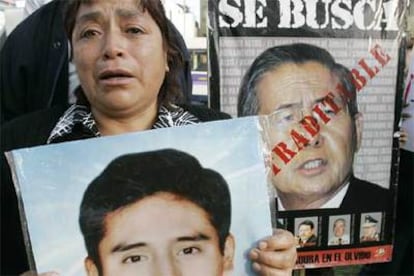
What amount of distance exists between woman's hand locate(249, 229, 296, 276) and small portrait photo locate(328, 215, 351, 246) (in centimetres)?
71

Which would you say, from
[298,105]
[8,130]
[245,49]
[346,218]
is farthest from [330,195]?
[8,130]

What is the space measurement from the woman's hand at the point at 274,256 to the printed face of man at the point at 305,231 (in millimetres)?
649

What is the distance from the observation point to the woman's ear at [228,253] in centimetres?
93

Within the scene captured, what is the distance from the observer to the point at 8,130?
104 centimetres

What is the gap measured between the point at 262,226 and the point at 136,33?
1.48 feet

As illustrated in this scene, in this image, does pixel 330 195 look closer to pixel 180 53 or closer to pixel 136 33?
pixel 180 53

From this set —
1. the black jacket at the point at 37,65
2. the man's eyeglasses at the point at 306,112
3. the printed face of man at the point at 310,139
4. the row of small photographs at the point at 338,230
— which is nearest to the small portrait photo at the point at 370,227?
the row of small photographs at the point at 338,230

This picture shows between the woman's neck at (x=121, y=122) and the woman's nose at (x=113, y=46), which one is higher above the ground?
the woman's nose at (x=113, y=46)

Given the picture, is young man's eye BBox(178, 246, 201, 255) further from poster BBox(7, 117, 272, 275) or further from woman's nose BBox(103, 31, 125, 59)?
woman's nose BBox(103, 31, 125, 59)

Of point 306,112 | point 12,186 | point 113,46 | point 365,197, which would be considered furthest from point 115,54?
point 365,197

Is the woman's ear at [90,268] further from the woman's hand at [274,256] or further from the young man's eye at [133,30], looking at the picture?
the young man's eye at [133,30]

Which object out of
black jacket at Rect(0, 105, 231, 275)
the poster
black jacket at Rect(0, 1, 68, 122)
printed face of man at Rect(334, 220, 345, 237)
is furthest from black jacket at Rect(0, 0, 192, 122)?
printed face of man at Rect(334, 220, 345, 237)

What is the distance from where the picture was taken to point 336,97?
1520 mm

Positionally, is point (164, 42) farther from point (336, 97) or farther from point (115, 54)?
point (336, 97)
